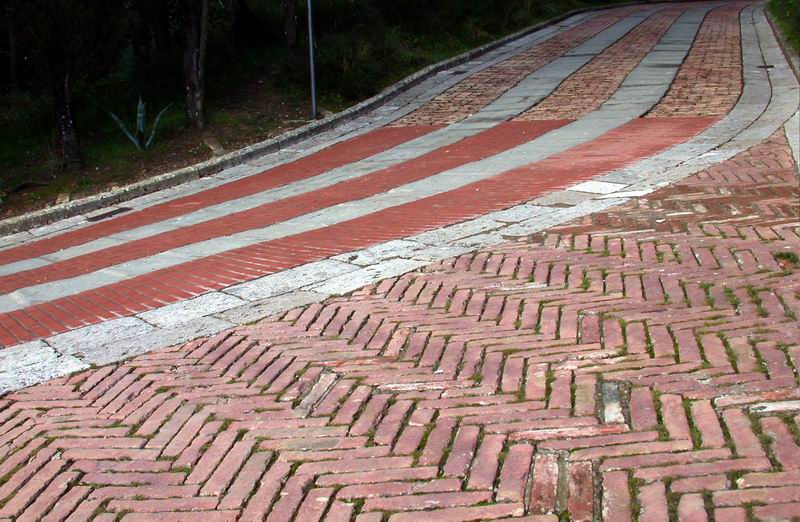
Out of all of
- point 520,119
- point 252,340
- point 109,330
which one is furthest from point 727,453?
point 520,119

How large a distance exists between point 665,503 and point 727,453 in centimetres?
41

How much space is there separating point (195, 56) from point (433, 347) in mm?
10529

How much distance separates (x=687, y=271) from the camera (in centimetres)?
501

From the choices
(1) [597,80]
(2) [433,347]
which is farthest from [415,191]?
(1) [597,80]

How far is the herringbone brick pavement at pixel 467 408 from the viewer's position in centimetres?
293

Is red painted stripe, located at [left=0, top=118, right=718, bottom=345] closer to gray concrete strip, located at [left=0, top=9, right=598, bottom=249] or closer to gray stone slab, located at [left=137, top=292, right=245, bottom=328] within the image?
gray stone slab, located at [left=137, top=292, right=245, bottom=328]

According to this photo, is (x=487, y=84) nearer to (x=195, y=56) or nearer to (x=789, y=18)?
(x=195, y=56)

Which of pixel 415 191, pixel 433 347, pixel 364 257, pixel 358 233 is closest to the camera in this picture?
pixel 433 347

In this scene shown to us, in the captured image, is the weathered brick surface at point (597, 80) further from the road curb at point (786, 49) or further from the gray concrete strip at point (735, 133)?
the road curb at point (786, 49)

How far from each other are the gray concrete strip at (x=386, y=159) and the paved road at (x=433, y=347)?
11 cm

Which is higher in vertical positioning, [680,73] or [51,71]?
[51,71]

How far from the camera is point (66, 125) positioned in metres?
12.2

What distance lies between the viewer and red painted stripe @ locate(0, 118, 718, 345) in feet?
18.9

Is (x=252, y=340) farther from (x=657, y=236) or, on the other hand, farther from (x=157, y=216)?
(x=157, y=216)
